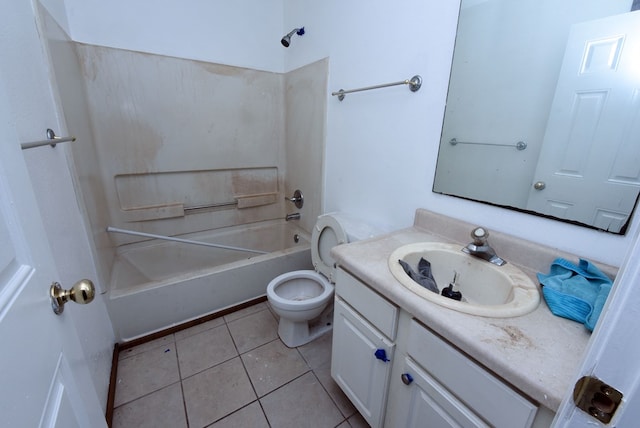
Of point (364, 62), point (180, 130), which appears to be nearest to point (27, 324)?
point (364, 62)

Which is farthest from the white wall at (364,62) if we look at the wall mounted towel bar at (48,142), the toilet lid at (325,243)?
the wall mounted towel bar at (48,142)

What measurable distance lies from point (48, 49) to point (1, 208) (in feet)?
3.97

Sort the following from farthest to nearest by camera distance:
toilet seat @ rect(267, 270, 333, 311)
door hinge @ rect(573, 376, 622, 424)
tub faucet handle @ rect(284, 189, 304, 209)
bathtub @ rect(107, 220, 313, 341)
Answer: tub faucet handle @ rect(284, 189, 304, 209) → bathtub @ rect(107, 220, 313, 341) → toilet seat @ rect(267, 270, 333, 311) → door hinge @ rect(573, 376, 622, 424)

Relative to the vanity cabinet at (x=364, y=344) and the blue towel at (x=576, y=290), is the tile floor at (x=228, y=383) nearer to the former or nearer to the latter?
the vanity cabinet at (x=364, y=344)

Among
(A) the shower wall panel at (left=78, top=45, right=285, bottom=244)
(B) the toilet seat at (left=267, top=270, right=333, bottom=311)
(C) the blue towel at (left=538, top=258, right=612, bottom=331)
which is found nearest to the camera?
(C) the blue towel at (left=538, top=258, right=612, bottom=331)

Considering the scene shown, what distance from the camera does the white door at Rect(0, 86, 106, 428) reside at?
343mm

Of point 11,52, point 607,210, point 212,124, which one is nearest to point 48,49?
point 11,52

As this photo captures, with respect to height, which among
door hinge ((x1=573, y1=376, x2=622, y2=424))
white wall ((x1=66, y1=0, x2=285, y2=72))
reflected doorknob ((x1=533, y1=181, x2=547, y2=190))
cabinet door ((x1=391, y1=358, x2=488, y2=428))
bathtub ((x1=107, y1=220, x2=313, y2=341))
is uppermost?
white wall ((x1=66, y1=0, x2=285, y2=72))

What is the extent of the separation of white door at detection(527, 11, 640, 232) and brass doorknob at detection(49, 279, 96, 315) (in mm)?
1354

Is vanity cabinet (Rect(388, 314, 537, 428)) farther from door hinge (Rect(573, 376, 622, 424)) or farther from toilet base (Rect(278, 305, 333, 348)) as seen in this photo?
toilet base (Rect(278, 305, 333, 348))

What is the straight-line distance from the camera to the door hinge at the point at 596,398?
32 centimetres

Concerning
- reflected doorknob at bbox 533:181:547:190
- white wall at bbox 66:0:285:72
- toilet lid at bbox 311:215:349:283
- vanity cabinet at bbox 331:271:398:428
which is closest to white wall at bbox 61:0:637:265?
white wall at bbox 66:0:285:72

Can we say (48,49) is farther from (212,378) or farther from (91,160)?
(212,378)

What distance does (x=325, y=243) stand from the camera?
5.68 feet
